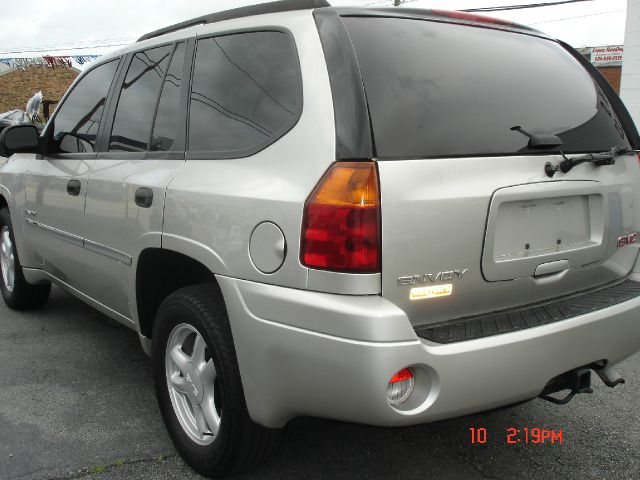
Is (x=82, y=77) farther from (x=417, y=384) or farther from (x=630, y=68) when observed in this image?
(x=630, y=68)

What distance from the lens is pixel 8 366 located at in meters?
3.75

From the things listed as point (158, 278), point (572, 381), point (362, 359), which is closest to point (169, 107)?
point (158, 278)

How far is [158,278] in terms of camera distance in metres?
2.85

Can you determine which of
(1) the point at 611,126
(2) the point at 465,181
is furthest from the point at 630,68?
Result: (2) the point at 465,181

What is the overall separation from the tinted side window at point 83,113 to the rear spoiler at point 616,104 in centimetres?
244

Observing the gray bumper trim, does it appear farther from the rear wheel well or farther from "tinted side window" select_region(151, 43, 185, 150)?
"tinted side window" select_region(151, 43, 185, 150)

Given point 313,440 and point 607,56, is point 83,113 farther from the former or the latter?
point 607,56

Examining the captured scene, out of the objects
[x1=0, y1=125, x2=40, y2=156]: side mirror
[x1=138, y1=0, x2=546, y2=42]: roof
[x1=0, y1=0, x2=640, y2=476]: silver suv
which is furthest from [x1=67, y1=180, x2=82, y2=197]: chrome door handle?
[x1=138, y1=0, x2=546, y2=42]: roof

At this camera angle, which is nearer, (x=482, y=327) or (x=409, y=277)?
(x=409, y=277)

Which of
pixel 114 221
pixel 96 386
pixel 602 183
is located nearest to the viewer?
pixel 602 183

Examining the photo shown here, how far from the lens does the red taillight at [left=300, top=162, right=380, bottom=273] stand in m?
1.93

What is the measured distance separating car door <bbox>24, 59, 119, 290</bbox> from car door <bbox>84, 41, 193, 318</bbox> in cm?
17

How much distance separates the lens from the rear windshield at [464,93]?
207cm

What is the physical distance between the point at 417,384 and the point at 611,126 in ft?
5.10
